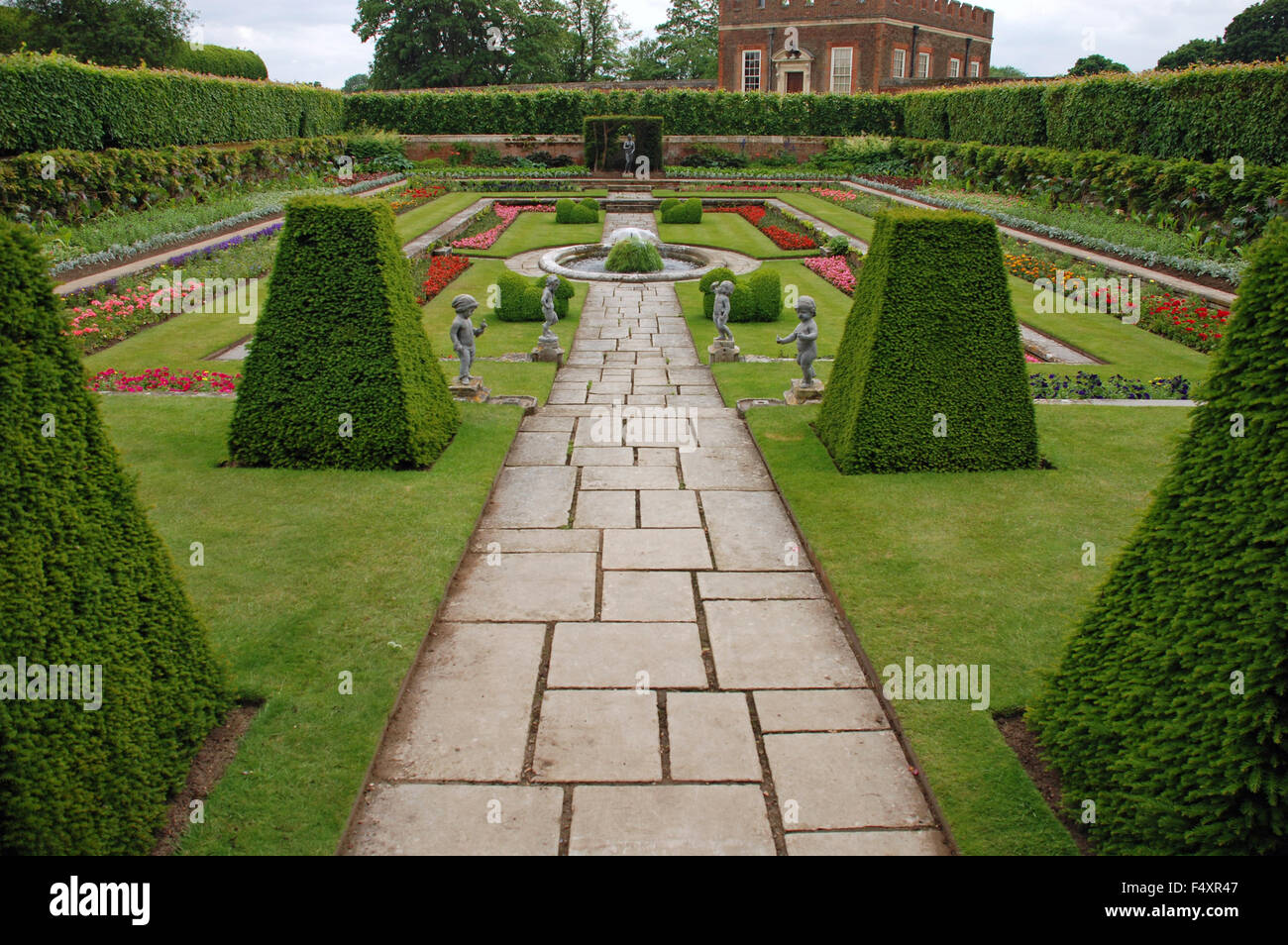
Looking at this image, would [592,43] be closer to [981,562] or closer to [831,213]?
[831,213]

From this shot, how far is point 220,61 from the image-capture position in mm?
42625

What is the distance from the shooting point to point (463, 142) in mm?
37031

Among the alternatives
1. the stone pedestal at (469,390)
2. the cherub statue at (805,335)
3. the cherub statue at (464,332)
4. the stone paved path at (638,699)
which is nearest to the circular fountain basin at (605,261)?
the stone pedestal at (469,390)

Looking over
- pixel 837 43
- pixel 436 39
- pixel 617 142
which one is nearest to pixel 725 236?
pixel 617 142

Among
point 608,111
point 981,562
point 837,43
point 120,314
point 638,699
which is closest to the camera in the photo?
point 638,699

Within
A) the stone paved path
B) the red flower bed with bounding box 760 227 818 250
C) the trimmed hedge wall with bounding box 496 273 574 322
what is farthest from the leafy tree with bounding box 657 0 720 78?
the stone paved path

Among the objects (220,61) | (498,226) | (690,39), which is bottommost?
(498,226)

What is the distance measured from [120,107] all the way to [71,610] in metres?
20.6

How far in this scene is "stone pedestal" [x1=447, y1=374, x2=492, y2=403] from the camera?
9031 millimetres

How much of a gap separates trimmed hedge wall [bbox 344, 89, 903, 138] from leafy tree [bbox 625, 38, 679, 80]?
2869 centimetres

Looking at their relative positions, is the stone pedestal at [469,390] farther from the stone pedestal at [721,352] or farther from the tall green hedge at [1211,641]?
the tall green hedge at [1211,641]

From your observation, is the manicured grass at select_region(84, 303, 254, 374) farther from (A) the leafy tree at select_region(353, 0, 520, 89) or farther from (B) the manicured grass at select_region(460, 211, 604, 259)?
(A) the leafy tree at select_region(353, 0, 520, 89)
